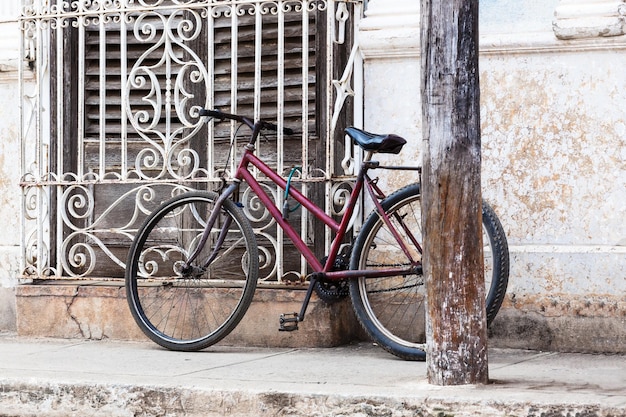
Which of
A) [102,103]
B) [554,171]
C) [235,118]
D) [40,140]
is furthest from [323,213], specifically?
[40,140]

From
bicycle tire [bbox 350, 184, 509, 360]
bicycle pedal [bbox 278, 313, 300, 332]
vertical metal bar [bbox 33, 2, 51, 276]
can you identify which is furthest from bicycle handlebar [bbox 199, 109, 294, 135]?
vertical metal bar [bbox 33, 2, 51, 276]

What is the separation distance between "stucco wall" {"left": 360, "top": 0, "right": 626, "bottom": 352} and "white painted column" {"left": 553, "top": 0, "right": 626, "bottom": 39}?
5 cm

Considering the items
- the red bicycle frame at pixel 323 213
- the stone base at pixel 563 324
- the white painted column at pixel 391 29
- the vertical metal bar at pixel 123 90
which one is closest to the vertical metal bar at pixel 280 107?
the red bicycle frame at pixel 323 213

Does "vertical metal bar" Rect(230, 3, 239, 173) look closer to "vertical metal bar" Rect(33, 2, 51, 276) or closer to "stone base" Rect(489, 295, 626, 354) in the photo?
"vertical metal bar" Rect(33, 2, 51, 276)

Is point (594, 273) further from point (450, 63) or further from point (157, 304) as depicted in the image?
point (157, 304)

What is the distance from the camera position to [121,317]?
21.2 ft

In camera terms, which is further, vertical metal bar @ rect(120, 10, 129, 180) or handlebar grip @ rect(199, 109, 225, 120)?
vertical metal bar @ rect(120, 10, 129, 180)

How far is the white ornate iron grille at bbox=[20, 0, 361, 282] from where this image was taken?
20.5 feet

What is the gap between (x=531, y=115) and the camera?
5.89 m

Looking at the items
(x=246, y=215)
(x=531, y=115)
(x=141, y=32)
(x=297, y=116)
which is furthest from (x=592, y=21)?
(x=141, y=32)

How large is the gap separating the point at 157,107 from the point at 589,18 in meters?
2.56

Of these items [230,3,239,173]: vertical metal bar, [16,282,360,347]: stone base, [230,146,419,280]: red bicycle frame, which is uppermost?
[230,3,239,173]: vertical metal bar

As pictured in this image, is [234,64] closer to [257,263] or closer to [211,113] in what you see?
[211,113]

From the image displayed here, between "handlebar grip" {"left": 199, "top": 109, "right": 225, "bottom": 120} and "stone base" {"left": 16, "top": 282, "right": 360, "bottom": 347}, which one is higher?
"handlebar grip" {"left": 199, "top": 109, "right": 225, "bottom": 120}
